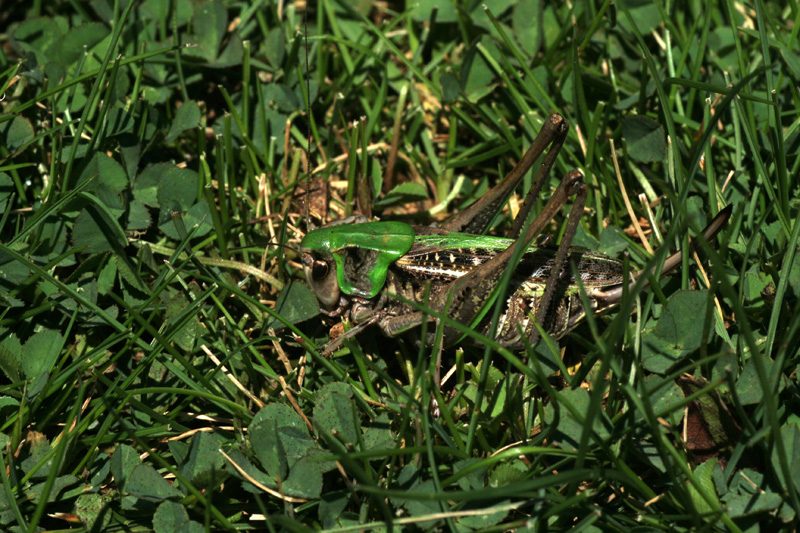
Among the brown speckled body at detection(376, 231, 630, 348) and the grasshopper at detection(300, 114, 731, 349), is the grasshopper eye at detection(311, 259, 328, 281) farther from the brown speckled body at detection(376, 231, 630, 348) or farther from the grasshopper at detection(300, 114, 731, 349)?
the brown speckled body at detection(376, 231, 630, 348)

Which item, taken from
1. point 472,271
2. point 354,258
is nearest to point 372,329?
point 354,258

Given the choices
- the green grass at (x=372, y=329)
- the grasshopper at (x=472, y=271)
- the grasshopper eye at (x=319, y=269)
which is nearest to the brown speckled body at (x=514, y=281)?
the grasshopper at (x=472, y=271)

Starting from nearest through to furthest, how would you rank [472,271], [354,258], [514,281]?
1. [472,271]
2. [514,281]
3. [354,258]

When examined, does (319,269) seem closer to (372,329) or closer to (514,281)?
(372,329)

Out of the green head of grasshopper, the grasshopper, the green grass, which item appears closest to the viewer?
the green grass

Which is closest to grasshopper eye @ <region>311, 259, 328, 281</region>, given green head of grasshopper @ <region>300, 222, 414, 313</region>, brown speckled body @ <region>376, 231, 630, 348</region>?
green head of grasshopper @ <region>300, 222, 414, 313</region>

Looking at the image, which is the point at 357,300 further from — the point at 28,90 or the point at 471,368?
the point at 28,90

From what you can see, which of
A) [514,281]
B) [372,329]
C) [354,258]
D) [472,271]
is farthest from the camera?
[372,329]
